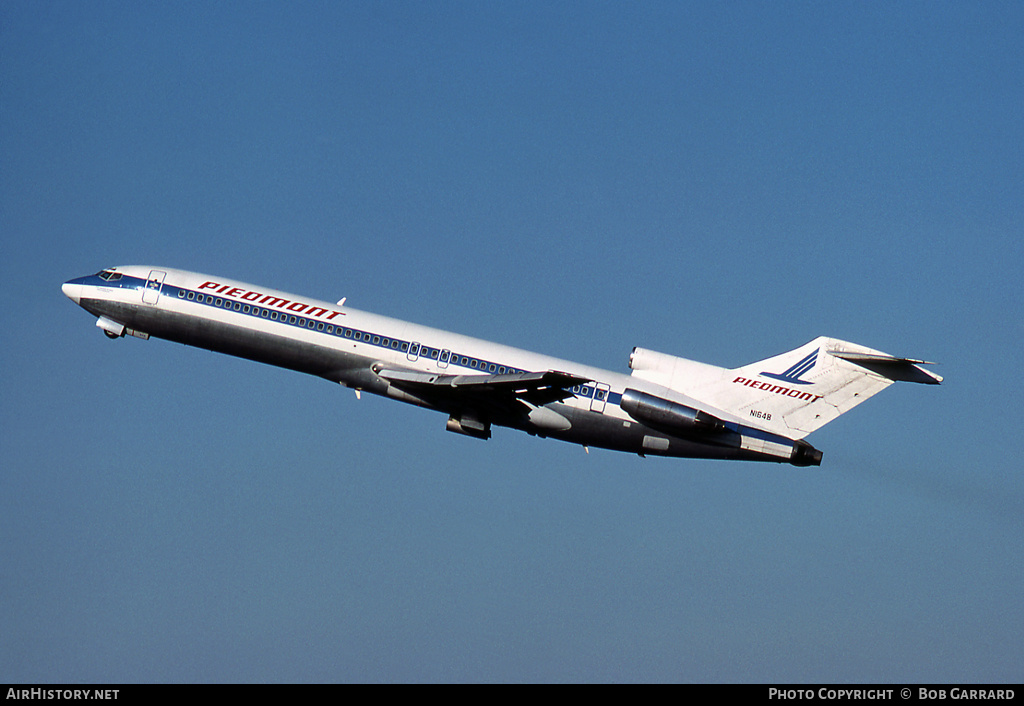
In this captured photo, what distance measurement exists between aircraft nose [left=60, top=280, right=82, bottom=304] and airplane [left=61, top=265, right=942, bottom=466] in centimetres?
219

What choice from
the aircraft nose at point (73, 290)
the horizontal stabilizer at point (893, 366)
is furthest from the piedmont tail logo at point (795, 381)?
the aircraft nose at point (73, 290)

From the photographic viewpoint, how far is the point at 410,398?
4931 cm

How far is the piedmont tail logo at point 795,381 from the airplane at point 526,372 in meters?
0.04

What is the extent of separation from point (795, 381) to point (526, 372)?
11.0 m

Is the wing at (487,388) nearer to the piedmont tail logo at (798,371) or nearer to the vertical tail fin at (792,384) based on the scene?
the vertical tail fin at (792,384)

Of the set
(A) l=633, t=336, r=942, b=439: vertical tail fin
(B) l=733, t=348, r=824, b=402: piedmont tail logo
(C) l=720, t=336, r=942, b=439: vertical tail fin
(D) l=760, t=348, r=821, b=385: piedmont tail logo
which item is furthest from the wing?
(D) l=760, t=348, r=821, b=385: piedmont tail logo

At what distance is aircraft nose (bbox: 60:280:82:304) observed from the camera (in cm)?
5253

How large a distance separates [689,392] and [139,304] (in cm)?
2274

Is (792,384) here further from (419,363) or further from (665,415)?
(419,363)
